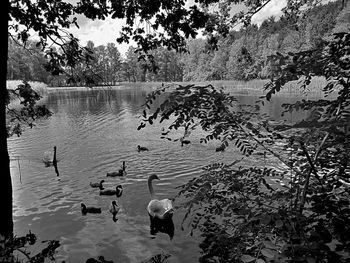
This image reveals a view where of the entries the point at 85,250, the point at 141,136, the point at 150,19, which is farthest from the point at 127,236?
the point at 141,136

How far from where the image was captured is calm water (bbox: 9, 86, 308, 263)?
7.88 m

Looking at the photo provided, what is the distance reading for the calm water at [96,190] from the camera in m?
7.88

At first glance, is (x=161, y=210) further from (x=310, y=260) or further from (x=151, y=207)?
(x=310, y=260)

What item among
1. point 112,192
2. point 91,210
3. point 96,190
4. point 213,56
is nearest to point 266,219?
point 91,210

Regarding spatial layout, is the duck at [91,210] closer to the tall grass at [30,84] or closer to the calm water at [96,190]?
the calm water at [96,190]

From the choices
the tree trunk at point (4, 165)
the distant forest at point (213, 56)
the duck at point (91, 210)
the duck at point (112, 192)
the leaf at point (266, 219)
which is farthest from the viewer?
the duck at point (112, 192)

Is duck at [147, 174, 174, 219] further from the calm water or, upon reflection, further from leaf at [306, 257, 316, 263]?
leaf at [306, 257, 316, 263]

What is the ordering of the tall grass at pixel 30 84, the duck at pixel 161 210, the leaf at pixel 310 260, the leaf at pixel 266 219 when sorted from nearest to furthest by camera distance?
1. the leaf at pixel 310 260
2. the leaf at pixel 266 219
3. the duck at pixel 161 210
4. the tall grass at pixel 30 84

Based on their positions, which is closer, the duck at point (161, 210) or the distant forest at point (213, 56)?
the distant forest at point (213, 56)

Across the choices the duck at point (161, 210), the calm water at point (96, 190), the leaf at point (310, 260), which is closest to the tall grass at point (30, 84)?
the calm water at point (96, 190)

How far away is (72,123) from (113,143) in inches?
431

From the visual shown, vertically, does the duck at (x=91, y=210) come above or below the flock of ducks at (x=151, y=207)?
below

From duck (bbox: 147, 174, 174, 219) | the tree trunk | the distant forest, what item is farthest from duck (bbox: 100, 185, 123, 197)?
the tree trunk

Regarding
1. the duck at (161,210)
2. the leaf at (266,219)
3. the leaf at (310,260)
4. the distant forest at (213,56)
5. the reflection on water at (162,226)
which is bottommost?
the reflection on water at (162,226)
